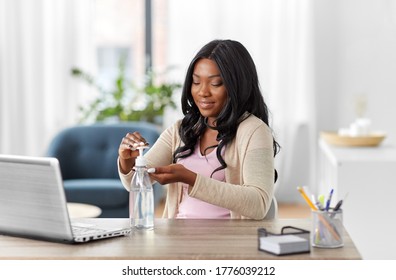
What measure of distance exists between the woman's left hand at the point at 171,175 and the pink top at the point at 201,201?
0.22 metres

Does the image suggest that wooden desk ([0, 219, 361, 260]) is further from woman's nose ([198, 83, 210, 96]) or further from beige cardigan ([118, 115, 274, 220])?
woman's nose ([198, 83, 210, 96])

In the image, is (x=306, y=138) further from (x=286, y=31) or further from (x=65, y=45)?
(x=65, y=45)

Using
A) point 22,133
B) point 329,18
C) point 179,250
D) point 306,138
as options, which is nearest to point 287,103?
point 306,138

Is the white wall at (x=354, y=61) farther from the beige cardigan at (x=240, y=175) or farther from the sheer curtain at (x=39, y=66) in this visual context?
the beige cardigan at (x=240, y=175)

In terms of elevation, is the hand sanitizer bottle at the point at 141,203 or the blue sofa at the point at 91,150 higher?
the hand sanitizer bottle at the point at 141,203

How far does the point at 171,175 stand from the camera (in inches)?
88.4

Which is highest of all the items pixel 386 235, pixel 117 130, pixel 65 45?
pixel 65 45

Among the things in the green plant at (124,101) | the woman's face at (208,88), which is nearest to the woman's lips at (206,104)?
the woman's face at (208,88)

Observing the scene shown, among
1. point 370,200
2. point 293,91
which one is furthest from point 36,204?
point 293,91

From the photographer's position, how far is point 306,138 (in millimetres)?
6535

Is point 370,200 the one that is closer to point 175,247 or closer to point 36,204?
point 175,247

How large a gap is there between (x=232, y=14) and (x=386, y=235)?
2.79 meters

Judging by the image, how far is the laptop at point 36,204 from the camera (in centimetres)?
197
